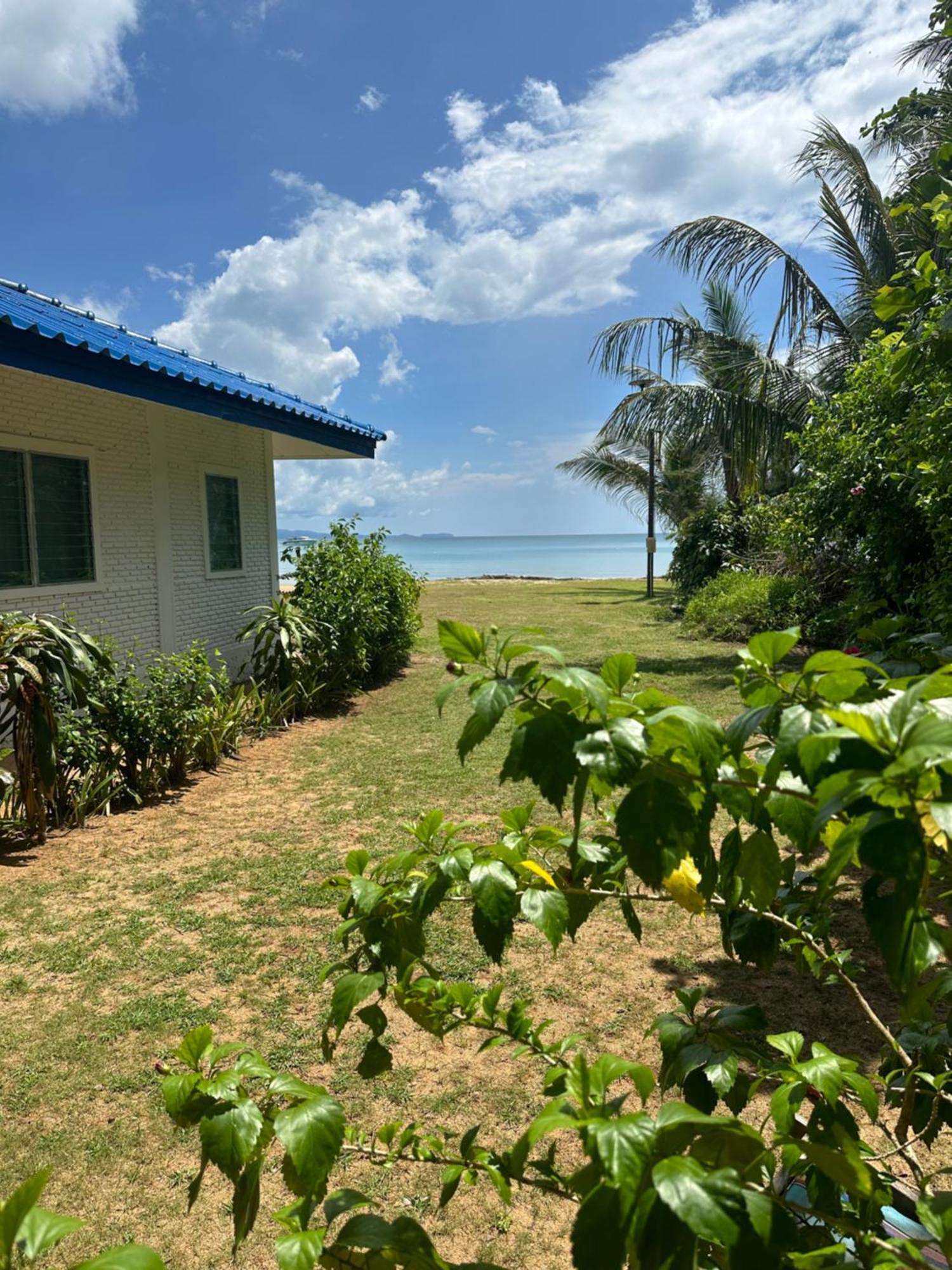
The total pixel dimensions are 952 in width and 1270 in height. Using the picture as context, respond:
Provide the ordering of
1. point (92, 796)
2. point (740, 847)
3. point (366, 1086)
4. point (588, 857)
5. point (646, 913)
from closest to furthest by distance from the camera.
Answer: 1. point (740, 847)
2. point (588, 857)
3. point (366, 1086)
4. point (646, 913)
5. point (92, 796)

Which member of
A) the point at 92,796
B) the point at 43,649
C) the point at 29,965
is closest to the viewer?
the point at 29,965

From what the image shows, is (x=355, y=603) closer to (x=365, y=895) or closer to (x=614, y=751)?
(x=365, y=895)

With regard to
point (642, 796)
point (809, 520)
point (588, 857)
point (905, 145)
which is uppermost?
point (905, 145)

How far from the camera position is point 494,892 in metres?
0.98

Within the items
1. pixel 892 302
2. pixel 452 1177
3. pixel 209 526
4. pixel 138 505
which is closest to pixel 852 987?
→ pixel 452 1177

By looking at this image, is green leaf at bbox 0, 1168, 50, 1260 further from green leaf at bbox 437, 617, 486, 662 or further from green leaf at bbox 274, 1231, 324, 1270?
green leaf at bbox 437, 617, 486, 662

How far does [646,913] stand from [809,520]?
6.76 meters

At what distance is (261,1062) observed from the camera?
107cm

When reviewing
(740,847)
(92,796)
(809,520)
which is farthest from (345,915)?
(809,520)

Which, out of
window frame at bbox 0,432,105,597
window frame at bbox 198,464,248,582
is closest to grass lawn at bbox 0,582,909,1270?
window frame at bbox 0,432,105,597

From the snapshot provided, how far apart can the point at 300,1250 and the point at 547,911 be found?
0.45 meters

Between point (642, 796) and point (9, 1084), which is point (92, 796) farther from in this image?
point (642, 796)

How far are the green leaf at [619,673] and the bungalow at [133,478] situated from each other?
18.4 ft

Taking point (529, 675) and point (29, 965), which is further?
point (29, 965)
